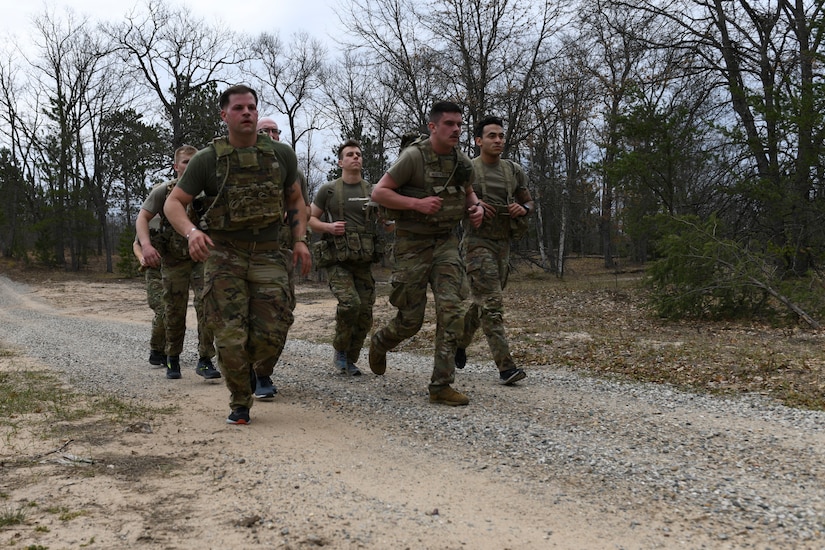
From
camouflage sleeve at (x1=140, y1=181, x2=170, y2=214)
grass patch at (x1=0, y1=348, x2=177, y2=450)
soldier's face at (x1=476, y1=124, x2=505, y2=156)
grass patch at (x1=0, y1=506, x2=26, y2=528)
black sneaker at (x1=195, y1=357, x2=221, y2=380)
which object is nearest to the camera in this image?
grass patch at (x1=0, y1=506, x2=26, y2=528)

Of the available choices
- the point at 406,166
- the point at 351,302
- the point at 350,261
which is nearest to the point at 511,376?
the point at 351,302

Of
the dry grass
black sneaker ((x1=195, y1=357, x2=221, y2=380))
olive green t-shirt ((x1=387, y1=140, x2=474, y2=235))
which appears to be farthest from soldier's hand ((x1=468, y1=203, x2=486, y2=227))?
black sneaker ((x1=195, y1=357, x2=221, y2=380))

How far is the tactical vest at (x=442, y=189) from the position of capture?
204 inches

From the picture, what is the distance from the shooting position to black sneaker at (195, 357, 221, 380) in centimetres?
654

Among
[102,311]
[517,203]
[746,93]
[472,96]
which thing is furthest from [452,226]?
[472,96]

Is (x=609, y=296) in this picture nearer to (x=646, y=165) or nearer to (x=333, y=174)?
A: (x=646, y=165)

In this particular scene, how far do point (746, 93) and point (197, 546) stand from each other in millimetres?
13332

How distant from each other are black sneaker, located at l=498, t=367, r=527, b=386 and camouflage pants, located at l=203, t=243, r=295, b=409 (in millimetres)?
2280

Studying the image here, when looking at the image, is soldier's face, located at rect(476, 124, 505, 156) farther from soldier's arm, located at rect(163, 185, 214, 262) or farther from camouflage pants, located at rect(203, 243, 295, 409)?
soldier's arm, located at rect(163, 185, 214, 262)

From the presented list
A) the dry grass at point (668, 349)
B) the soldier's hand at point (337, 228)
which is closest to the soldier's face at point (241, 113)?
the soldier's hand at point (337, 228)

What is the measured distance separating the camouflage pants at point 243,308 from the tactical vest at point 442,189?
1216 millimetres

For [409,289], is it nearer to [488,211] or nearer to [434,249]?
[434,249]

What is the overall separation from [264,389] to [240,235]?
1.60 metres

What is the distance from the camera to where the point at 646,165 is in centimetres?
1585
